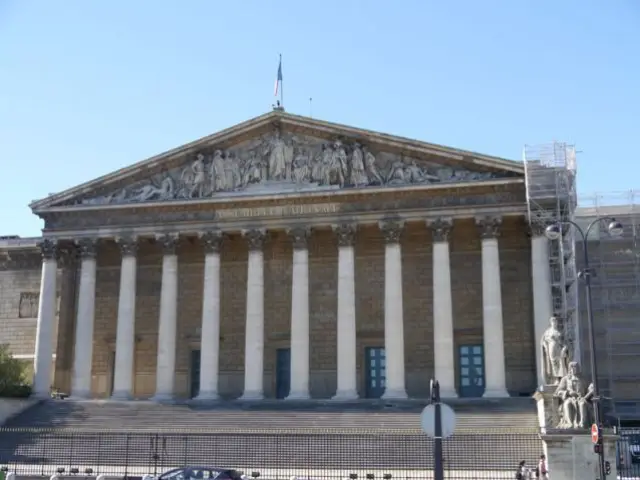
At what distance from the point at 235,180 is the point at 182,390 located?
987 centimetres

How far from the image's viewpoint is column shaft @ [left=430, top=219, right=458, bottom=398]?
34188mm

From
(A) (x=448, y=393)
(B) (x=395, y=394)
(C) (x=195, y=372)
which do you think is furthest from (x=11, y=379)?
(A) (x=448, y=393)

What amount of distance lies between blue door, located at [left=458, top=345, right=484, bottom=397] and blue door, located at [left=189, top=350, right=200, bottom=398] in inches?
467

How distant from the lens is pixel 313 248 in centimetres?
3944

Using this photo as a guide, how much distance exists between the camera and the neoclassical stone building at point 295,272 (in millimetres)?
35281

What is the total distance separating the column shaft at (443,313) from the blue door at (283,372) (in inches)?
276

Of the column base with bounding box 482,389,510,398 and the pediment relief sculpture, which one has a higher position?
the pediment relief sculpture

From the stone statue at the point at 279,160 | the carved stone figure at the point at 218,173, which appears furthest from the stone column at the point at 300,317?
the carved stone figure at the point at 218,173

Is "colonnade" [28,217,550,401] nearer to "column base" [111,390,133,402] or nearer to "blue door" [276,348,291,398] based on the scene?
"column base" [111,390,133,402]

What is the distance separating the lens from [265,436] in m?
26.3

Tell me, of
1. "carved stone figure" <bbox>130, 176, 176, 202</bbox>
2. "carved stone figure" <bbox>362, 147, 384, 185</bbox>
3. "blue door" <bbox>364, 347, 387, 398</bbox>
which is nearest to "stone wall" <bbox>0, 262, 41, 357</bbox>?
"carved stone figure" <bbox>130, 176, 176, 202</bbox>

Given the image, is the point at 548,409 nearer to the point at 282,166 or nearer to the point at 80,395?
the point at 282,166

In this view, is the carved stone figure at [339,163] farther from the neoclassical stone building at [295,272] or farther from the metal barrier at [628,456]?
the metal barrier at [628,456]

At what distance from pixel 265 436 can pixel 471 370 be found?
43.5 feet
